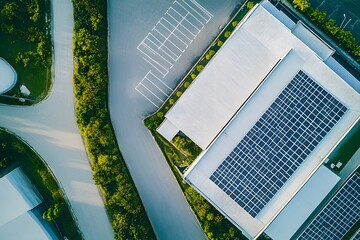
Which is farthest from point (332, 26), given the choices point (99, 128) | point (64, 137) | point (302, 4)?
point (64, 137)

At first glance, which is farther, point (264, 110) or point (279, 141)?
point (264, 110)

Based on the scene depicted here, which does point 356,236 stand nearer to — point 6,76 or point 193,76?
point 193,76

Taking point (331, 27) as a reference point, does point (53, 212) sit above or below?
below

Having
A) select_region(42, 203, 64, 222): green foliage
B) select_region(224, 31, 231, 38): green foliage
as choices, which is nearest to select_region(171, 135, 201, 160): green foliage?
select_region(224, 31, 231, 38): green foliage

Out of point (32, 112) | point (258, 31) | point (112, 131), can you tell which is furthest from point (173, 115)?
point (32, 112)

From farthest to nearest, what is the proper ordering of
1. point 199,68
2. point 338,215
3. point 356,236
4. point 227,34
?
point 227,34
point 199,68
point 338,215
point 356,236

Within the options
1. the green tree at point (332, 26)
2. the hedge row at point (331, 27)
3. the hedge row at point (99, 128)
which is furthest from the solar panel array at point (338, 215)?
the hedge row at point (99, 128)

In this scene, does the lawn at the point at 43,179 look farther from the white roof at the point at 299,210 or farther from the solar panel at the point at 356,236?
the solar panel at the point at 356,236
